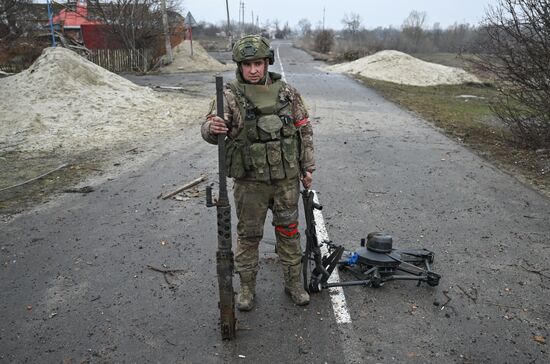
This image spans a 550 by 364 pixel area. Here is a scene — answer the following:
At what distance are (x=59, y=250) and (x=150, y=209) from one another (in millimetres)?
1318

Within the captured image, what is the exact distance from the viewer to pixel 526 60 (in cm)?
813

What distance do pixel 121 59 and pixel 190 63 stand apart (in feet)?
15.6

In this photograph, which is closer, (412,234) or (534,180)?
(412,234)

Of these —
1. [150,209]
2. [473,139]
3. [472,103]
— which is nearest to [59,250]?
[150,209]

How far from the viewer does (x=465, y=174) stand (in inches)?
281

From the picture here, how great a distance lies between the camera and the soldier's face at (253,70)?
325 centimetres

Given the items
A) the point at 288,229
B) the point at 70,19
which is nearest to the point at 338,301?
the point at 288,229

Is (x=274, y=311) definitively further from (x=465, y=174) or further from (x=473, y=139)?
(x=473, y=139)

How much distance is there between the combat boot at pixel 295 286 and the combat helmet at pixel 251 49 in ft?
5.67

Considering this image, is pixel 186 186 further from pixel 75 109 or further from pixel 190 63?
pixel 190 63

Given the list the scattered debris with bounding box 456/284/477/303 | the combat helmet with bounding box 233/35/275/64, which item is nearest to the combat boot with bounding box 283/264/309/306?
the scattered debris with bounding box 456/284/477/303

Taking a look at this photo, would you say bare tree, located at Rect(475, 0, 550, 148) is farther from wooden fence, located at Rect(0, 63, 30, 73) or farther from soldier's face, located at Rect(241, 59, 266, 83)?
wooden fence, located at Rect(0, 63, 30, 73)

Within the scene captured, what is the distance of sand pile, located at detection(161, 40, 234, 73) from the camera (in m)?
28.6

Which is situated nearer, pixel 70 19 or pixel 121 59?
pixel 121 59
